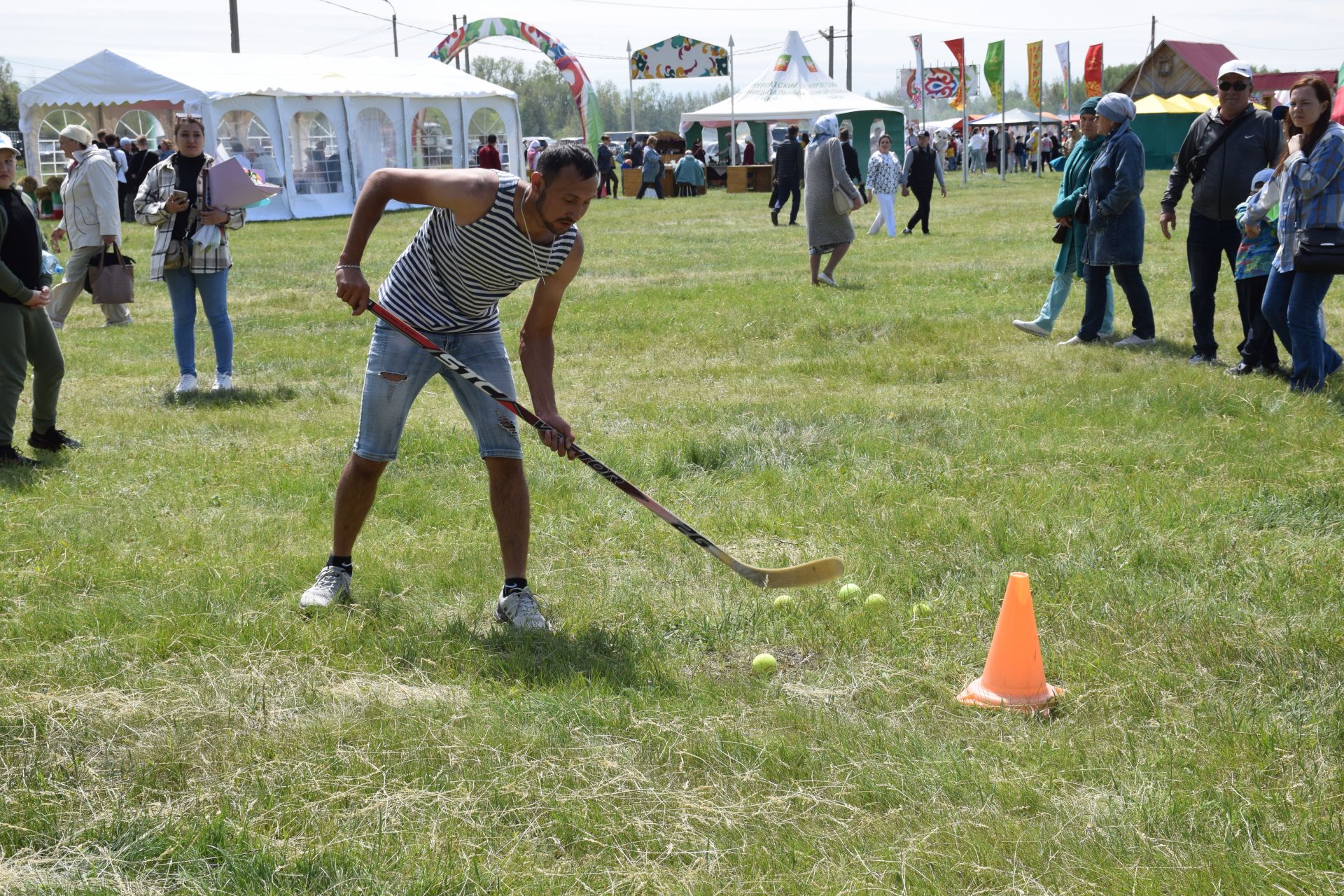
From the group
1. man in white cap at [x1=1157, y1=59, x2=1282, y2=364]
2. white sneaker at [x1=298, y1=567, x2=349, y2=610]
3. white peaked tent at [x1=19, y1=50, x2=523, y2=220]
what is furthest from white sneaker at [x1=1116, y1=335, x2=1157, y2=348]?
white peaked tent at [x1=19, y1=50, x2=523, y2=220]

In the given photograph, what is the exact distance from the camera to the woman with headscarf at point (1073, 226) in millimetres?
9359

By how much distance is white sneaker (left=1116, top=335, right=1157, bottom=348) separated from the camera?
9.44m

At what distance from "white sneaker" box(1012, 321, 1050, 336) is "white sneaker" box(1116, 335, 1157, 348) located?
2.18ft

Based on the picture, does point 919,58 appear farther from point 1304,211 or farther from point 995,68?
point 1304,211

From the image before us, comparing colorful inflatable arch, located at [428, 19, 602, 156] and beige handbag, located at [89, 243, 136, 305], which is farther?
colorful inflatable arch, located at [428, 19, 602, 156]

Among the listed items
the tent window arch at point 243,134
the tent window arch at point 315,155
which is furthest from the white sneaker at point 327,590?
the tent window arch at point 315,155

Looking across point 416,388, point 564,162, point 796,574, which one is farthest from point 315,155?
point 796,574

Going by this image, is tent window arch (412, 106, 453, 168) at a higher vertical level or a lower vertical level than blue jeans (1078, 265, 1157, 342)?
higher

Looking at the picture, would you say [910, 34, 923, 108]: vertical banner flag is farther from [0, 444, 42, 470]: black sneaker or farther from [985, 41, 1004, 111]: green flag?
[0, 444, 42, 470]: black sneaker

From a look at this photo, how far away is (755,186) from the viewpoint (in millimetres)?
35156

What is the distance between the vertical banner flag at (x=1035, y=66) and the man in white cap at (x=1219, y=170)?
3055 cm

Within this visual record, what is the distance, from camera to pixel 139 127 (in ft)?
92.5

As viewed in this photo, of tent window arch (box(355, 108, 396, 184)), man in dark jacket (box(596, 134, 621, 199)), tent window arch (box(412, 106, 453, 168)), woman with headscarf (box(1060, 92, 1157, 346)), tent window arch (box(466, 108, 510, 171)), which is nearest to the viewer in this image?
woman with headscarf (box(1060, 92, 1157, 346))

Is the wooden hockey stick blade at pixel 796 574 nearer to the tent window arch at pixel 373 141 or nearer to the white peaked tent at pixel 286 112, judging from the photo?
the white peaked tent at pixel 286 112
